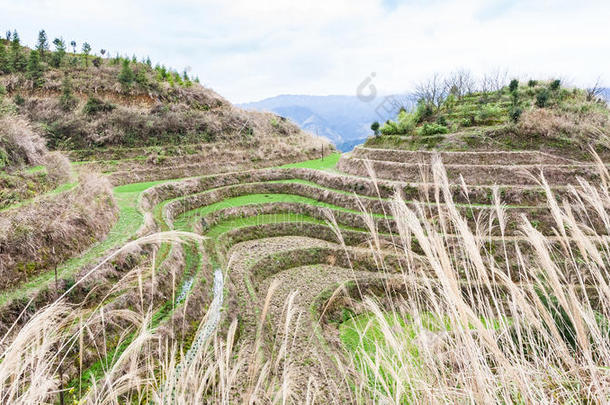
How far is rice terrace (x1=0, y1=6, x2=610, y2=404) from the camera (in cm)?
319

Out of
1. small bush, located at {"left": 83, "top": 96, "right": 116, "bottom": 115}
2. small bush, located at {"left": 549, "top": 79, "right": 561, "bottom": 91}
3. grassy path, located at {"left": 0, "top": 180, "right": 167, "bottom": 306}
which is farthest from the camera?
small bush, located at {"left": 83, "top": 96, "right": 116, "bottom": 115}

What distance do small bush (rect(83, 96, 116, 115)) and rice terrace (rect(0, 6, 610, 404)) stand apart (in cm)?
11

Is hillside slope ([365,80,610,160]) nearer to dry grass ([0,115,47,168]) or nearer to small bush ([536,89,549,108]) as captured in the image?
small bush ([536,89,549,108])

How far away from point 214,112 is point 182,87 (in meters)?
5.90

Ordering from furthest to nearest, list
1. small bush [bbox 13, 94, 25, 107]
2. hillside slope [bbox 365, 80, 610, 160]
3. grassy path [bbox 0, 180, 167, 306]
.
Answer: small bush [bbox 13, 94, 25, 107] < hillside slope [bbox 365, 80, 610, 160] < grassy path [bbox 0, 180, 167, 306]

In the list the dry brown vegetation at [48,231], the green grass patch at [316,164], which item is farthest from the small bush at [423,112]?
the dry brown vegetation at [48,231]

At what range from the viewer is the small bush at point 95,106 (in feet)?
96.1

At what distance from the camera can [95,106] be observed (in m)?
29.8

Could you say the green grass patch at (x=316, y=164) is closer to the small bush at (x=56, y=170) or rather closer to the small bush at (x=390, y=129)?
the small bush at (x=390, y=129)

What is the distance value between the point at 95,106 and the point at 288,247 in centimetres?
2577

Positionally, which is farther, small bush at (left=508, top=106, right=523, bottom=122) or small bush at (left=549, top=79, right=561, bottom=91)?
small bush at (left=549, top=79, right=561, bottom=91)

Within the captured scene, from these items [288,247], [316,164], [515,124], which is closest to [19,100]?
[316,164]

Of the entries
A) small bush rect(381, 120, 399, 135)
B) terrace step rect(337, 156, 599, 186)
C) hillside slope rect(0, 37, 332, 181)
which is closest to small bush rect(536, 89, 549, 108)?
terrace step rect(337, 156, 599, 186)

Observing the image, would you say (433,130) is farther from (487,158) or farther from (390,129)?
(487,158)
